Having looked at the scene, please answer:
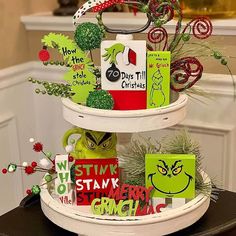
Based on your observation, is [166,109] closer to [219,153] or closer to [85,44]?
[85,44]

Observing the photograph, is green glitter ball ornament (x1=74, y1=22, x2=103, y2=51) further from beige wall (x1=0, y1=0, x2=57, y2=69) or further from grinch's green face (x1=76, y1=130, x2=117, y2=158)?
beige wall (x1=0, y1=0, x2=57, y2=69)

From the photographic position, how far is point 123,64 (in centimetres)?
127

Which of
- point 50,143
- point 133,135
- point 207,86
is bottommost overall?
point 50,143

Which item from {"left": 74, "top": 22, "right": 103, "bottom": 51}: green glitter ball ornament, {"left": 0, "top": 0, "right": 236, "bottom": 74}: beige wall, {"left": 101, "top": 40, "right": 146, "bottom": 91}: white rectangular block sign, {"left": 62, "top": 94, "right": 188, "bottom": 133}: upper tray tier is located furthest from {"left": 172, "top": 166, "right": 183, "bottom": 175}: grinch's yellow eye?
{"left": 0, "top": 0, "right": 236, "bottom": 74}: beige wall

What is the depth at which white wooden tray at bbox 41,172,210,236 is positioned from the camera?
4.01ft

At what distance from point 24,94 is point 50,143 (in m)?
0.23

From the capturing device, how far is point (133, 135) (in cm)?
178

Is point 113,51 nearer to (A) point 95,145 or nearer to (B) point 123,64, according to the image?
(B) point 123,64

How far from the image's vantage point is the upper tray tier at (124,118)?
124cm

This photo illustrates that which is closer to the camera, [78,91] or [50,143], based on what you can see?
[78,91]

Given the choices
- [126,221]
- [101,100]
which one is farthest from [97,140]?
[126,221]

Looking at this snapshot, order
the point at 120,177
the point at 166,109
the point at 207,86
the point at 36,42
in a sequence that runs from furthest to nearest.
Result: the point at 36,42 < the point at 207,86 < the point at 120,177 < the point at 166,109

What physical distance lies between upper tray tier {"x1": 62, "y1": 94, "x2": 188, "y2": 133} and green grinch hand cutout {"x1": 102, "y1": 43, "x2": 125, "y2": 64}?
13 centimetres

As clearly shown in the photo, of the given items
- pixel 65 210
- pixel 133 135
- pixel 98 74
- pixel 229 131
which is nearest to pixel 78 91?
pixel 98 74
